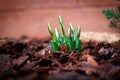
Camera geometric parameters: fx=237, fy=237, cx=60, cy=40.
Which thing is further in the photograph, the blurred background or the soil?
the blurred background

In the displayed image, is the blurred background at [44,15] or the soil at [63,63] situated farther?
the blurred background at [44,15]

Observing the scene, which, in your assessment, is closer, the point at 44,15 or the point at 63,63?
the point at 63,63

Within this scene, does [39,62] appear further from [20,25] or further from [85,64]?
[20,25]

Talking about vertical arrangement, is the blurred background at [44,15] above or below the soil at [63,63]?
above

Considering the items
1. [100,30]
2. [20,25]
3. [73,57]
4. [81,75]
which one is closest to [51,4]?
[20,25]

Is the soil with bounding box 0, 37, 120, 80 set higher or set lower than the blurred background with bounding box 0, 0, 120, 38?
lower
